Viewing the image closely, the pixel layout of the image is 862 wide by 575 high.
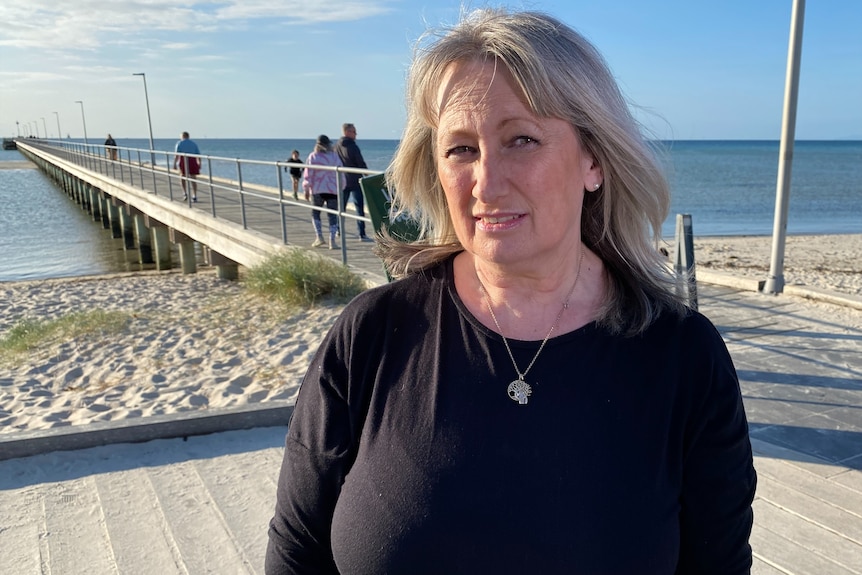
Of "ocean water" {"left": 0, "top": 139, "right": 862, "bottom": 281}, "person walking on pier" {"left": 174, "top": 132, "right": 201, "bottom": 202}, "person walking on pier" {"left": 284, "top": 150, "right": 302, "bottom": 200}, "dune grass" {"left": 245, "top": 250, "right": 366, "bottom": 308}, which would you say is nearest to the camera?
"dune grass" {"left": 245, "top": 250, "right": 366, "bottom": 308}

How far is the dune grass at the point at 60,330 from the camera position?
6.66 m

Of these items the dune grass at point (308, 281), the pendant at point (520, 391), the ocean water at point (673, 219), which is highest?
the pendant at point (520, 391)

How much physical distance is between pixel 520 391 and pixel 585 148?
1.56ft

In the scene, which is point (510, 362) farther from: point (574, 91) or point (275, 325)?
point (275, 325)

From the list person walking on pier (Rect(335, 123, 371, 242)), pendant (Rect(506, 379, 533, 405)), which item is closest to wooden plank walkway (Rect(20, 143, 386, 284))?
person walking on pier (Rect(335, 123, 371, 242))

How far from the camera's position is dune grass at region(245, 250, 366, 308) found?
7080 millimetres

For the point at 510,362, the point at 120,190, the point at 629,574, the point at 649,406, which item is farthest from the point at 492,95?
the point at 120,190

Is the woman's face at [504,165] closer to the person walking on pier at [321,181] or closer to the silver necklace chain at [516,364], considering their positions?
the silver necklace chain at [516,364]

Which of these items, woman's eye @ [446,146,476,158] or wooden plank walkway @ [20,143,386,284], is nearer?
woman's eye @ [446,146,476,158]

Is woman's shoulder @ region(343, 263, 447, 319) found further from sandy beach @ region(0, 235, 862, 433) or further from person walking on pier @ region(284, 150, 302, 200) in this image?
person walking on pier @ region(284, 150, 302, 200)

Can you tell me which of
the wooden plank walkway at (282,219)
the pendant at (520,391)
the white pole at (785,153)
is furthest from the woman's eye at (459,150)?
the white pole at (785,153)

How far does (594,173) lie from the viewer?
138 centimetres

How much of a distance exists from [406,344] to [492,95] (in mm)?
484

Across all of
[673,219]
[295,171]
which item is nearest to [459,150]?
[295,171]
